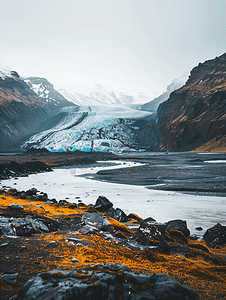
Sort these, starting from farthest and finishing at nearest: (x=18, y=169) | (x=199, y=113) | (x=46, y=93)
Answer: (x=46, y=93), (x=199, y=113), (x=18, y=169)

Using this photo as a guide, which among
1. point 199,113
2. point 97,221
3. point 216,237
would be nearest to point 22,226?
point 97,221

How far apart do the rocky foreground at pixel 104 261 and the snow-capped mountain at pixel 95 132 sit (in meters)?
69.7

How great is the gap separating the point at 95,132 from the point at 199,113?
124 feet

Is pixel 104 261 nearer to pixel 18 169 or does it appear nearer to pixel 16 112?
pixel 18 169

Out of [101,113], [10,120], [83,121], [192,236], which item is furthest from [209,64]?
[192,236]

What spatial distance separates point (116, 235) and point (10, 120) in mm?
106426

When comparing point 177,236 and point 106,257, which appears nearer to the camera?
point 106,257

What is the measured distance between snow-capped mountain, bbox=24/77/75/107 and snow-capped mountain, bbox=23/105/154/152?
45.7m

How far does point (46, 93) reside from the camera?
15512 cm

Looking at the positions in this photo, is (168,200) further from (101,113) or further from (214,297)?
(101,113)

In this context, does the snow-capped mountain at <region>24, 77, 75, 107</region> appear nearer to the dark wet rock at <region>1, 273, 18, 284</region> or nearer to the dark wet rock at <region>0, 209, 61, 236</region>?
the dark wet rock at <region>0, 209, 61, 236</region>

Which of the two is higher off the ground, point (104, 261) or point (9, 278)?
point (9, 278)

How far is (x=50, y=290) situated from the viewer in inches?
82.4

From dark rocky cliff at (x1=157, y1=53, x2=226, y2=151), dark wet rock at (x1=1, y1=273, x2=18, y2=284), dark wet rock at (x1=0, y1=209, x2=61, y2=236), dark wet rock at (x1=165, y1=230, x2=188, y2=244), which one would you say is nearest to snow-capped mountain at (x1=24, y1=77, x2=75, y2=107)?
dark rocky cliff at (x1=157, y1=53, x2=226, y2=151)
